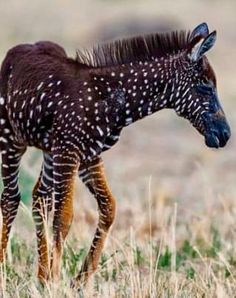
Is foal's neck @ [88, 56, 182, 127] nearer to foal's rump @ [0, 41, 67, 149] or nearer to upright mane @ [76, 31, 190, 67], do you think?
upright mane @ [76, 31, 190, 67]

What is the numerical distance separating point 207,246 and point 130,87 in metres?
2.62

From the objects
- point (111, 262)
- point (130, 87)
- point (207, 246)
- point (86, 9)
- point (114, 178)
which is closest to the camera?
point (130, 87)

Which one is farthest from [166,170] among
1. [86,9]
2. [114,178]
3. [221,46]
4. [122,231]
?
[86,9]

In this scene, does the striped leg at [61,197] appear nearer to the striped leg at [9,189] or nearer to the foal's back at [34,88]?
the foal's back at [34,88]

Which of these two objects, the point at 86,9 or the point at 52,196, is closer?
the point at 52,196

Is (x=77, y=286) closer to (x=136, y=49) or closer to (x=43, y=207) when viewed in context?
(x=43, y=207)

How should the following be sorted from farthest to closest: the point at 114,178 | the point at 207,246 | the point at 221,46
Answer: the point at 221,46 → the point at 114,178 → the point at 207,246

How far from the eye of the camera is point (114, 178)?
52.4 feet

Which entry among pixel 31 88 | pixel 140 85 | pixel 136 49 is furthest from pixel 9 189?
pixel 136 49

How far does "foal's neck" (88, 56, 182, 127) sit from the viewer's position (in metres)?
8.82

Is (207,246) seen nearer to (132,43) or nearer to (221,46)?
(132,43)

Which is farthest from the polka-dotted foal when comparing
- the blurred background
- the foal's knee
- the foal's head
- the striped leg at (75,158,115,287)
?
the blurred background

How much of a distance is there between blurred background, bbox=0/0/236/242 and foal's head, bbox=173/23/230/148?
57 cm

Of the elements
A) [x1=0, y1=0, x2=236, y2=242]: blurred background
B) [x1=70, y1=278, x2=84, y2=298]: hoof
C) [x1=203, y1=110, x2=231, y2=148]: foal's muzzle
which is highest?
[x1=203, y1=110, x2=231, y2=148]: foal's muzzle
